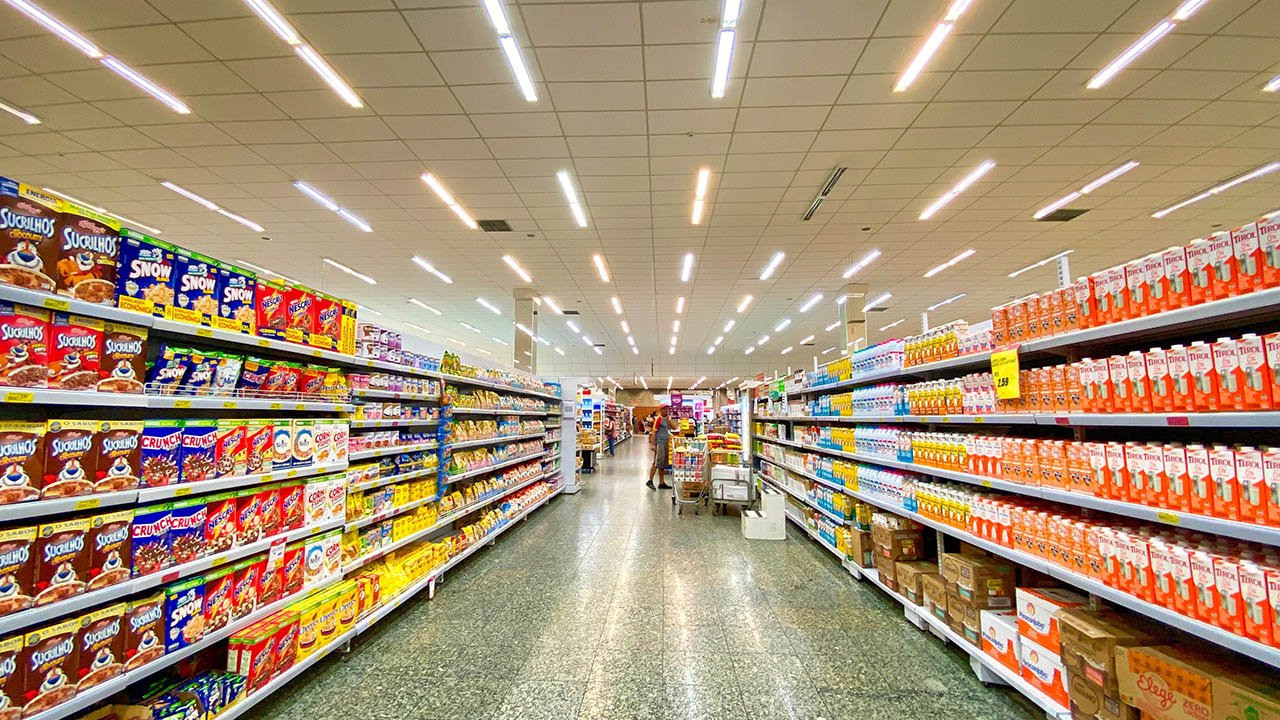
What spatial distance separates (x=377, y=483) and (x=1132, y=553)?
13.3 feet

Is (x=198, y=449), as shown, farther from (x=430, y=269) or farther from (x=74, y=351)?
(x=430, y=269)

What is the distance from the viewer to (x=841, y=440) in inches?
183

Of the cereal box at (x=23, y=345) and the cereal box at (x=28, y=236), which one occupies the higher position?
the cereal box at (x=28, y=236)

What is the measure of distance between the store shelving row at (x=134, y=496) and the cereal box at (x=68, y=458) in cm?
4

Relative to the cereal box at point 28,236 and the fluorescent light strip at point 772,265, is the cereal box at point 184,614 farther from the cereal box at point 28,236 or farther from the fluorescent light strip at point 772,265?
the fluorescent light strip at point 772,265

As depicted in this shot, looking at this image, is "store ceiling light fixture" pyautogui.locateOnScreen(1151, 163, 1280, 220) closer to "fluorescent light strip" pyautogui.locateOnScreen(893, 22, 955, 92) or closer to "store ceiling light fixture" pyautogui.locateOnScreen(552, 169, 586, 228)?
"fluorescent light strip" pyautogui.locateOnScreen(893, 22, 955, 92)

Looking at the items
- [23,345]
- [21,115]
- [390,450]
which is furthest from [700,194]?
[21,115]

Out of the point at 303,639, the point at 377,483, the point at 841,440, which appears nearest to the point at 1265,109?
the point at 841,440

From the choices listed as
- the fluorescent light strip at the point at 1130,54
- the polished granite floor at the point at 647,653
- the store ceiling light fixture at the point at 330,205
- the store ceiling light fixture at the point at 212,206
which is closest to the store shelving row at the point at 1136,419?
the polished granite floor at the point at 647,653

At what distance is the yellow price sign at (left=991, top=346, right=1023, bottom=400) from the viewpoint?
2373 mm

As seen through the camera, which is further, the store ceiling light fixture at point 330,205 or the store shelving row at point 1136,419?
the store ceiling light fixture at point 330,205

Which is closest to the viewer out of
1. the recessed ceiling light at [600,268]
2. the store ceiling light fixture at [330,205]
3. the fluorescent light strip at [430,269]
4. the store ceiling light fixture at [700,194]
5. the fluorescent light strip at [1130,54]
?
the fluorescent light strip at [1130,54]

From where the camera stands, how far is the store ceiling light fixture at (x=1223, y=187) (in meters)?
5.31

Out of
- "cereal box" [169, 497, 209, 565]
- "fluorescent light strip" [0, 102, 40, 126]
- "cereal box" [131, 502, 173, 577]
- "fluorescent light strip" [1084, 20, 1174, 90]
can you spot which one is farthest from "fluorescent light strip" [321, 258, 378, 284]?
"fluorescent light strip" [1084, 20, 1174, 90]
